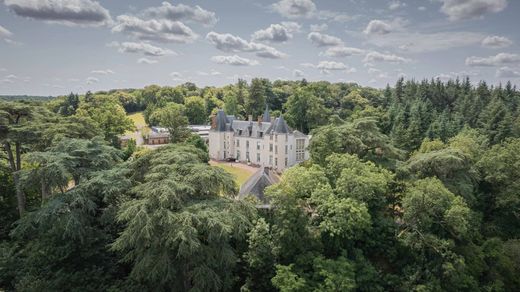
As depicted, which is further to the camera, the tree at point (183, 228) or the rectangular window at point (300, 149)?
the rectangular window at point (300, 149)

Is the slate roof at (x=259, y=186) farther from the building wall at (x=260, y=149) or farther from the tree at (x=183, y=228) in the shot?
the building wall at (x=260, y=149)

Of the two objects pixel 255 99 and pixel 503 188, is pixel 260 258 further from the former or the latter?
pixel 255 99

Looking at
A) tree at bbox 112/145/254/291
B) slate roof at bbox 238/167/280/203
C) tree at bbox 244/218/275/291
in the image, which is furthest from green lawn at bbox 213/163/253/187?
tree at bbox 112/145/254/291

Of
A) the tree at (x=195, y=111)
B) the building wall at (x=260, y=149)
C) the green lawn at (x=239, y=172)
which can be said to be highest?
the tree at (x=195, y=111)

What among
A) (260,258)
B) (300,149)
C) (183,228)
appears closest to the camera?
(183,228)

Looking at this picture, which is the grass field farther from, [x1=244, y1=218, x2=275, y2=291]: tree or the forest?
[x1=244, y1=218, x2=275, y2=291]: tree

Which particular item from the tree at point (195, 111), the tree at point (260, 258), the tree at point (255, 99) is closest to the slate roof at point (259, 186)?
the tree at point (260, 258)

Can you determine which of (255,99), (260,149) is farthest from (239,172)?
(255,99)

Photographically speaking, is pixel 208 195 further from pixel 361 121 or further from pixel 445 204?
pixel 361 121
